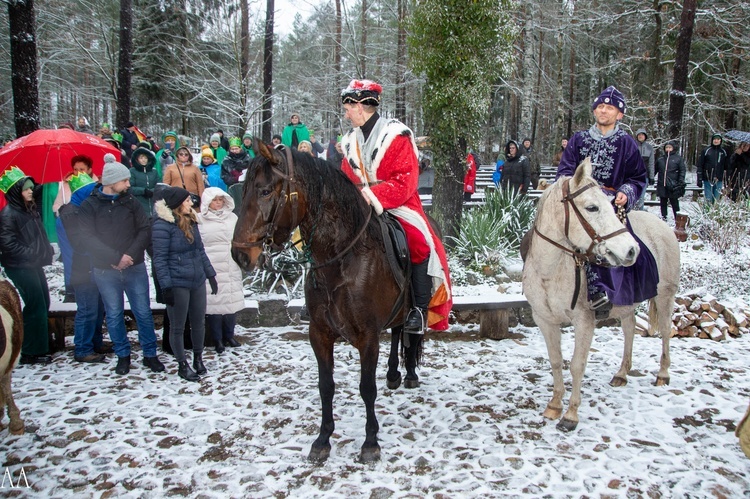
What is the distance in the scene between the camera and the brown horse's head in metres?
2.74

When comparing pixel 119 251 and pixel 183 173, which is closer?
pixel 119 251

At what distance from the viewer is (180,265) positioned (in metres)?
4.87

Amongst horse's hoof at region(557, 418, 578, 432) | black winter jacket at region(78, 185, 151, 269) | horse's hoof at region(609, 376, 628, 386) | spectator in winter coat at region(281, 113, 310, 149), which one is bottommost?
horse's hoof at region(557, 418, 578, 432)

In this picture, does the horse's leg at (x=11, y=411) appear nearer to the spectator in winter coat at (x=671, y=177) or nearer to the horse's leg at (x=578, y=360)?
the horse's leg at (x=578, y=360)

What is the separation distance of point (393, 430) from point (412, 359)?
902mm

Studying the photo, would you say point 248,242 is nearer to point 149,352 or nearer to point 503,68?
point 149,352

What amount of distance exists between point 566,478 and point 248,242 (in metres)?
2.72

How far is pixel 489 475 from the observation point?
330cm

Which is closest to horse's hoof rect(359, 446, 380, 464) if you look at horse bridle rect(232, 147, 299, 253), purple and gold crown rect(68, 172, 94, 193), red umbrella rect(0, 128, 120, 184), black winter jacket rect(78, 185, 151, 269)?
horse bridle rect(232, 147, 299, 253)

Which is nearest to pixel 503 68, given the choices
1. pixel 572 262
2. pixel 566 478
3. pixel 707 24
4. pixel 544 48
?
pixel 572 262

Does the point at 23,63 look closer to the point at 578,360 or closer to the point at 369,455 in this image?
the point at 369,455

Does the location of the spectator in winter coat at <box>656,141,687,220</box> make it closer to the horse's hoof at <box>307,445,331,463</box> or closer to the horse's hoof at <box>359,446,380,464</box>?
Result: the horse's hoof at <box>359,446,380,464</box>

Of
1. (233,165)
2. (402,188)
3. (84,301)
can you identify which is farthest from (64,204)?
(402,188)

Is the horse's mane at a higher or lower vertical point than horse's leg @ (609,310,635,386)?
higher
